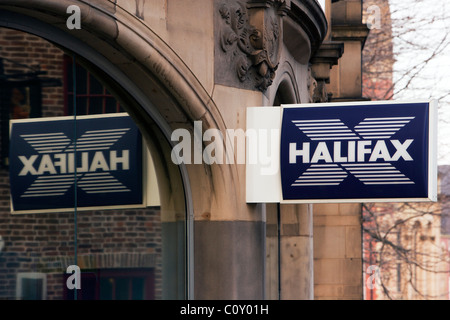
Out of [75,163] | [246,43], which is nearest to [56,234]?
Result: [75,163]

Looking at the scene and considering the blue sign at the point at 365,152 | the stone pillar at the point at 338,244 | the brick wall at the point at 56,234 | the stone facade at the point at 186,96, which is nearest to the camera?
the brick wall at the point at 56,234

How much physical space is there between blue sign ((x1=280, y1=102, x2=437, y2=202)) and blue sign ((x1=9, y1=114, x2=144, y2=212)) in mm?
1555

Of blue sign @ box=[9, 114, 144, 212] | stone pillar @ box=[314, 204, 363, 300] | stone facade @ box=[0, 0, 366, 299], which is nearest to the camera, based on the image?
blue sign @ box=[9, 114, 144, 212]

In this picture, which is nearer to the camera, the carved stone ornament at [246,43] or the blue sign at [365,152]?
the blue sign at [365,152]

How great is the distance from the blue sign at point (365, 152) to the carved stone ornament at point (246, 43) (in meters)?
0.81

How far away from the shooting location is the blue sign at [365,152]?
8.69 metres

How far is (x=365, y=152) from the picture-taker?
28.7 ft

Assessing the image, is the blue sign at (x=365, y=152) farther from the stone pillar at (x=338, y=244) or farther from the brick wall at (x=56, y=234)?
the stone pillar at (x=338, y=244)

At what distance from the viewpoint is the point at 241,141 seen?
9.32m

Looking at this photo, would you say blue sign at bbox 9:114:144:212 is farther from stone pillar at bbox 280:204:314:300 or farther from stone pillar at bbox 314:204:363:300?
stone pillar at bbox 314:204:363:300

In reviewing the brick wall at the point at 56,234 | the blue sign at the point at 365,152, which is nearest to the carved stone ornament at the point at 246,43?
the blue sign at the point at 365,152

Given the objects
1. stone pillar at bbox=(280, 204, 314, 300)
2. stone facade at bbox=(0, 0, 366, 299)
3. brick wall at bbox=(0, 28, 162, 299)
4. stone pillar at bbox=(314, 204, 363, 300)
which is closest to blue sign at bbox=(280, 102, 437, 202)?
stone facade at bbox=(0, 0, 366, 299)

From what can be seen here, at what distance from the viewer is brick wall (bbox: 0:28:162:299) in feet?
24.5
